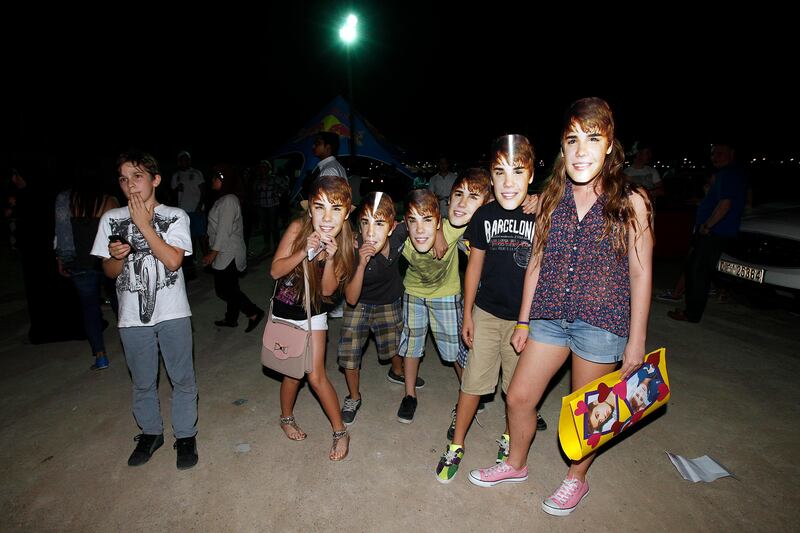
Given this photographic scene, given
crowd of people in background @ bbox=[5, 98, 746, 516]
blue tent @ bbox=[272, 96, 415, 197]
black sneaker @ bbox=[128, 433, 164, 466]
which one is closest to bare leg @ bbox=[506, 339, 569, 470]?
crowd of people in background @ bbox=[5, 98, 746, 516]

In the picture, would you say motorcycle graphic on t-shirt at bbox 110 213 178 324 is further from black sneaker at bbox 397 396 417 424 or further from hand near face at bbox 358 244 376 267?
black sneaker at bbox 397 396 417 424

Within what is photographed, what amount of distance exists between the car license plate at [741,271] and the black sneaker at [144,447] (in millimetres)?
6569

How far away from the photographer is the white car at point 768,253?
16.7 feet

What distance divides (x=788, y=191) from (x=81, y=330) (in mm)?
17753

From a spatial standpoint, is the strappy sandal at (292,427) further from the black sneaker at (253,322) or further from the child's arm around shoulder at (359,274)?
the black sneaker at (253,322)

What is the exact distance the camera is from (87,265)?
402 cm

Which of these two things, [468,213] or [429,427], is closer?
[468,213]

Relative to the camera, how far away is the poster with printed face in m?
2.16

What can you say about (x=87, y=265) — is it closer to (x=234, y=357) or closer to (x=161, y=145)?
(x=234, y=357)

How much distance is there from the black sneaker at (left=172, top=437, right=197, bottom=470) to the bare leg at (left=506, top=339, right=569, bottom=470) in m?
2.14

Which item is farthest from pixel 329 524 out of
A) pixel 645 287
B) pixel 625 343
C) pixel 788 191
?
pixel 788 191


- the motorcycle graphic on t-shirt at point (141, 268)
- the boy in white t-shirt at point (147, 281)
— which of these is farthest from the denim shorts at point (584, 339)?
the motorcycle graphic on t-shirt at point (141, 268)

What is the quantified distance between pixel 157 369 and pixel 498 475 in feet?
7.73

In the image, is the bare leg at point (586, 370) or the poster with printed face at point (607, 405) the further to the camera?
the bare leg at point (586, 370)
